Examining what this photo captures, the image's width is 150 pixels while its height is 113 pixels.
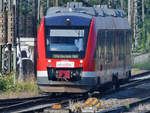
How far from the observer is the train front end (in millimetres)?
17656

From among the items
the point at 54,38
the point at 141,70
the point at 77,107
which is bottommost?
the point at 141,70

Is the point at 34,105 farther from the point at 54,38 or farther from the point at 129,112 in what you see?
the point at 129,112

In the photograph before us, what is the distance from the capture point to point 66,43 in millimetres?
17734

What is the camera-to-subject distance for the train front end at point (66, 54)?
57.9 ft

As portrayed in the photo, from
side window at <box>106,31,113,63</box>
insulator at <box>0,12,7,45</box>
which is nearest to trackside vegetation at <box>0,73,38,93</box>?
insulator at <box>0,12,7,45</box>

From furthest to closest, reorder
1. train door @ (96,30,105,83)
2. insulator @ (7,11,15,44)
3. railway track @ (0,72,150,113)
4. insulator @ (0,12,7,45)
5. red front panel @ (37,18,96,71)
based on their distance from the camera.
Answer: insulator @ (0,12,7,45) → insulator @ (7,11,15,44) → train door @ (96,30,105,83) → red front panel @ (37,18,96,71) → railway track @ (0,72,150,113)

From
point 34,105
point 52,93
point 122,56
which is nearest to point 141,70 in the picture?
point 122,56

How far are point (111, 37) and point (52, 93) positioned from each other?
295cm

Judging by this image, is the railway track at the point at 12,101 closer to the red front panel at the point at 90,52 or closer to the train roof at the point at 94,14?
the red front panel at the point at 90,52

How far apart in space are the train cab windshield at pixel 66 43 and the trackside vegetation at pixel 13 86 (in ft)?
11.0

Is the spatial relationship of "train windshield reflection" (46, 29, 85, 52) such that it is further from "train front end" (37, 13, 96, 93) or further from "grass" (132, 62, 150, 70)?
"grass" (132, 62, 150, 70)

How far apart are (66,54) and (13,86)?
381 cm

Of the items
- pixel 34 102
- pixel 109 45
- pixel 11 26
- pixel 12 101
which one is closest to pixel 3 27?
pixel 11 26

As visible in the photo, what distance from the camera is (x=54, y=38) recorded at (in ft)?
58.3
